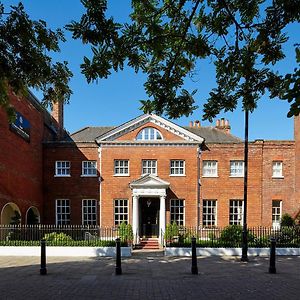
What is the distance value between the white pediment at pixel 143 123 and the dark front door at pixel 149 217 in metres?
5.37

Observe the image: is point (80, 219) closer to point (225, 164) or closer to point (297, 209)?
point (225, 164)

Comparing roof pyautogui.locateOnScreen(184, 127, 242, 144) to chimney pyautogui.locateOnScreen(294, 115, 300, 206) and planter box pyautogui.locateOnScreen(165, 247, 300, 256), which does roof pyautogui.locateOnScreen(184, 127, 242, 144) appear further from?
planter box pyautogui.locateOnScreen(165, 247, 300, 256)

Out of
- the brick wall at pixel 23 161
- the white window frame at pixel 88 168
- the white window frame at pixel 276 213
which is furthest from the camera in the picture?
the white window frame at pixel 88 168

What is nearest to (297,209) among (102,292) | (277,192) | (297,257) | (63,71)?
(277,192)

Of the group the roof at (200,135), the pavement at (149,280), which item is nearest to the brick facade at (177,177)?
the roof at (200,135)

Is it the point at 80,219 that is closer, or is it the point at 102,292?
the point at 102,292

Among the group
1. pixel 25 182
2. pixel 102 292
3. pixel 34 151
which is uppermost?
pixel 34 151

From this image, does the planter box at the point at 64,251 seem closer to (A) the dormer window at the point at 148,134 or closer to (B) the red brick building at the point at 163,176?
(B) the red brick building at the point at 163,176

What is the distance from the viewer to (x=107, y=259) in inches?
661

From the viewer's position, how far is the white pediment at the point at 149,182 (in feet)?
88.3

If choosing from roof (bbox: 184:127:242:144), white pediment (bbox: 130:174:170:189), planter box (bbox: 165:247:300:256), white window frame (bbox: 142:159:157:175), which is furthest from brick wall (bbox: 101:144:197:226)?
planter box (bbox: 165:247:300:256)

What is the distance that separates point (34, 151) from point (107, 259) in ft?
42.4

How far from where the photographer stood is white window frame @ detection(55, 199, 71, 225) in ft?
93.9

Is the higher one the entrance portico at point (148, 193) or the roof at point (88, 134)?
→ the roof at point (88, 134)
